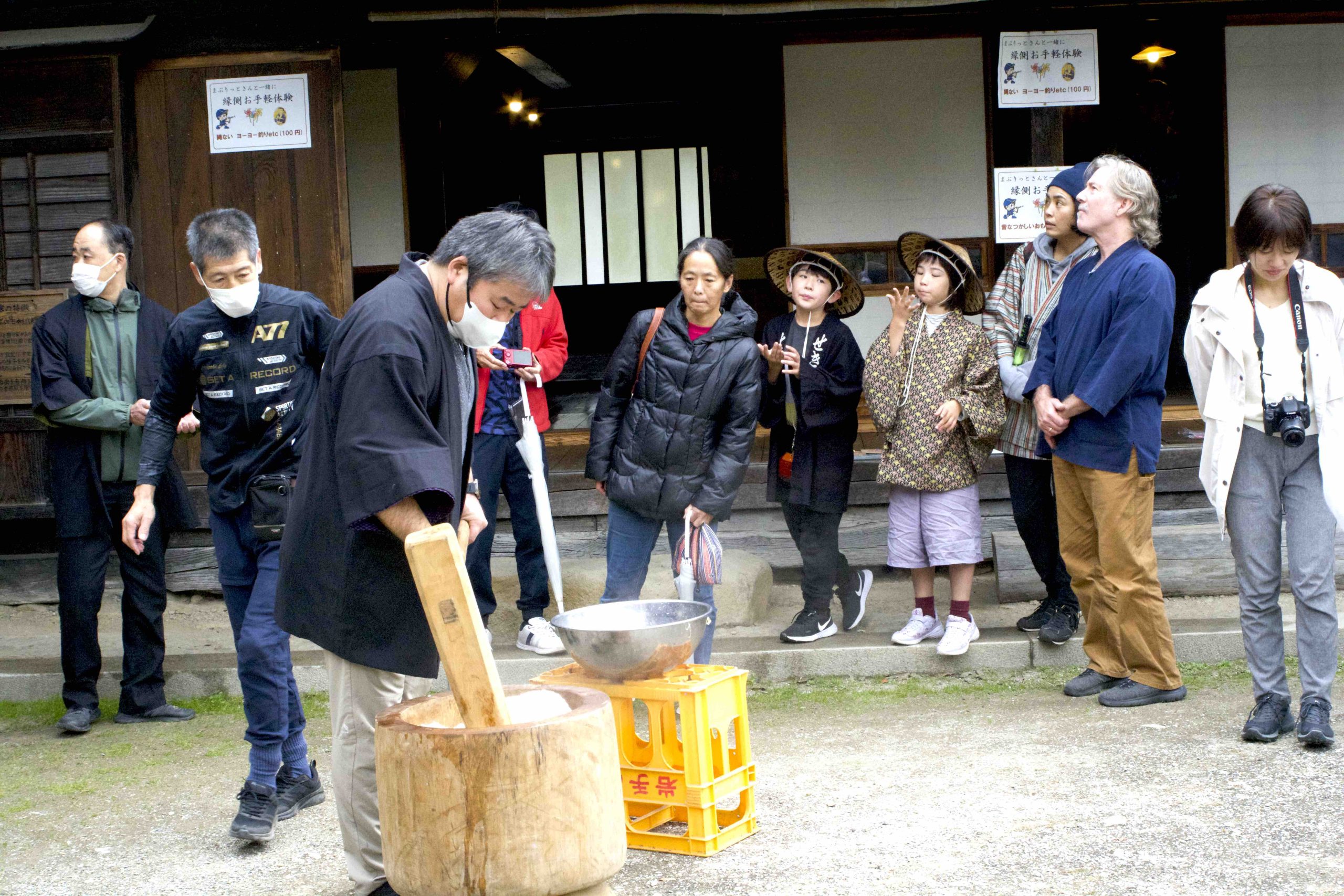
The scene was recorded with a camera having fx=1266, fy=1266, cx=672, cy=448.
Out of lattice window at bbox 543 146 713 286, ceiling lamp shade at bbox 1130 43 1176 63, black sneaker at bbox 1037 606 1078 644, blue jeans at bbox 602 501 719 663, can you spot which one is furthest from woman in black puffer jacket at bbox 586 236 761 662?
lattice window at bbox 543 146 713 286

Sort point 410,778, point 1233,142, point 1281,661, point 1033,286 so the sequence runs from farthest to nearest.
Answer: point 1233,142 < point 1033,286 < point 1281,661 < point 410,778

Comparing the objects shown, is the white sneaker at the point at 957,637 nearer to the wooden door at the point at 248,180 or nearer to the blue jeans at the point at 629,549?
the blue jeans at the point at 629,549

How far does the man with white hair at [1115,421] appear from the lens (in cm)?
462

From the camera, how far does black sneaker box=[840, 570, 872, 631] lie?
5.80 m

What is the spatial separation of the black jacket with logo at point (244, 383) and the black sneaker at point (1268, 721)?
10.9 ft

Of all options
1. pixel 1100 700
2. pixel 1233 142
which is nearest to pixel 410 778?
pixel 1100 700

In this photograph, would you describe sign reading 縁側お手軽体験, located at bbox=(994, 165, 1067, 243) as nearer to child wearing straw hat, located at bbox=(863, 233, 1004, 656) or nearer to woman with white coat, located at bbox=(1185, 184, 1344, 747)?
child wearing straw hat, located at bbox=(863, 233, 1004, 656)

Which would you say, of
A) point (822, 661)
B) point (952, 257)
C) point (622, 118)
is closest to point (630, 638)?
point (822, 661)

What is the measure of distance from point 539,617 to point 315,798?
1769mm

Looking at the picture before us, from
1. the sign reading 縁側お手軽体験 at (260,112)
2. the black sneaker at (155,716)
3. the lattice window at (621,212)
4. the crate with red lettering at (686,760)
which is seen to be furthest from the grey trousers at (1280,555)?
the lattice window at (621,212)

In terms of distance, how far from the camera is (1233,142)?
27.1 feet

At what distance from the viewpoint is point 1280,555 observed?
4.34m

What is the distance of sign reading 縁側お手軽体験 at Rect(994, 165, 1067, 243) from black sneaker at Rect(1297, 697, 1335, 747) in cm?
299

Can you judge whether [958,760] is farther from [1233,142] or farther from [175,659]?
[1233,142]
